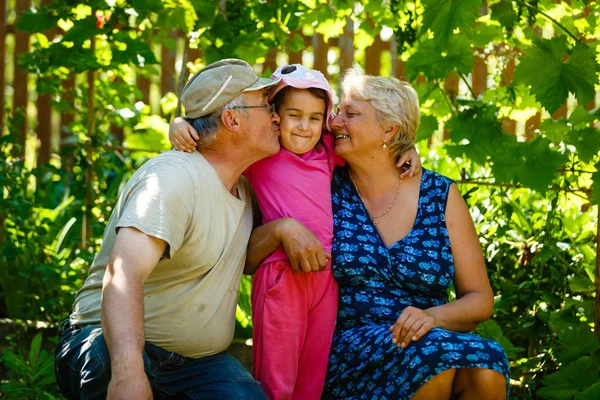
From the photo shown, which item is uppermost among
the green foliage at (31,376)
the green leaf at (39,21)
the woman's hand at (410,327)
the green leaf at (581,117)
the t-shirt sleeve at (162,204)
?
the green leaf at (39,21)

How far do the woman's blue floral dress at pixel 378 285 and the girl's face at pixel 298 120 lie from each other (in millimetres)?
302

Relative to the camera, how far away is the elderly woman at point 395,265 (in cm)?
294

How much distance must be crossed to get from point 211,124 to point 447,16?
92 centimetres

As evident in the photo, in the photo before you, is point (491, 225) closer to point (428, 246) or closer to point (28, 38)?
point (428, 246)

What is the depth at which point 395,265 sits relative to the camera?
327cm

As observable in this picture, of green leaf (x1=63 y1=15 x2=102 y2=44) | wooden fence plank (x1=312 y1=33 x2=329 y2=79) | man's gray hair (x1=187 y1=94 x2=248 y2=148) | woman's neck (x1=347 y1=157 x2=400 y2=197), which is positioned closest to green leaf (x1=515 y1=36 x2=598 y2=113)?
woman's neck (x1=347 y1=157 x2=400 y2=197)

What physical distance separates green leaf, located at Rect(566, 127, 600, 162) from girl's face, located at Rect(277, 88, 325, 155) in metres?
1.07

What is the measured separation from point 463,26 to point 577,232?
72.6 inches

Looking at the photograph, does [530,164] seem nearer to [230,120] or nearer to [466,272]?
[466,272]

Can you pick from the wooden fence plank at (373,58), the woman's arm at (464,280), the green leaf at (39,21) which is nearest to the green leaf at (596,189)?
the woman's arm at (464,280)

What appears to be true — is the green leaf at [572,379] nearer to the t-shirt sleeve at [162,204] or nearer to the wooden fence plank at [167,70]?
the t-shirt sleeve at [162,204]

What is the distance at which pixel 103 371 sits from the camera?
2727 mm

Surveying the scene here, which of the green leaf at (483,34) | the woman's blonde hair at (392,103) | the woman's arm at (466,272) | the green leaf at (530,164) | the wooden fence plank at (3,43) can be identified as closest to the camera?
the woman's arm at (466,272)

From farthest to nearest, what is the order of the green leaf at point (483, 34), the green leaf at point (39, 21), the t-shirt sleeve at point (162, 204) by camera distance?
1. the green leaf at point (39, 21)
2. the green leaf at point (483, 34)
3. the t-shirt sleeve at point (162, 204)
